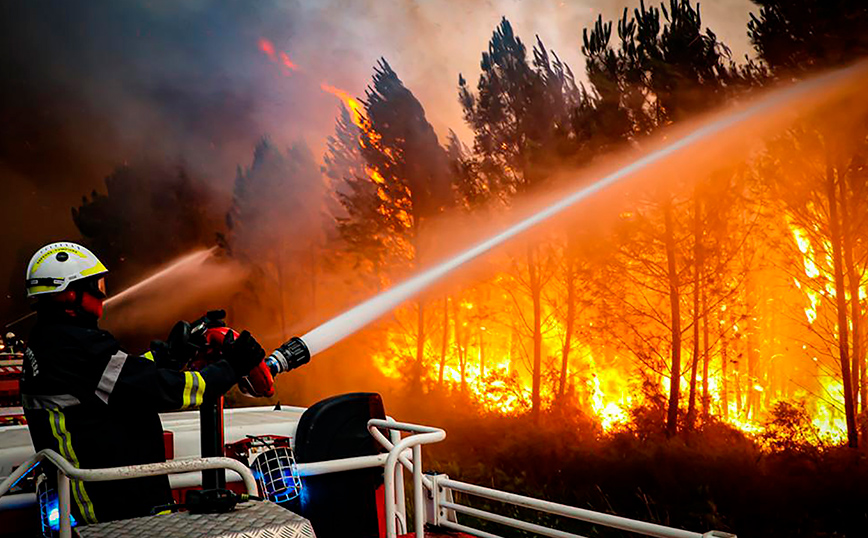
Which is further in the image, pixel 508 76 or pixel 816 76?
pixel 508 76

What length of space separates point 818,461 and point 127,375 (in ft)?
21.6

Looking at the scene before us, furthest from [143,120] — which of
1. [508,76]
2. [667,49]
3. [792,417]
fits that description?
[792,417]

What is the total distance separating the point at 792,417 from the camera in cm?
722

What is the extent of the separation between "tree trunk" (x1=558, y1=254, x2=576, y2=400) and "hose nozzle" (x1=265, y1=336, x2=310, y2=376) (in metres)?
7.34

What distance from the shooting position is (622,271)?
928 cm

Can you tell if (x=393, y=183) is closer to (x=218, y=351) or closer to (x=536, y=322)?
(x=536, y=322)

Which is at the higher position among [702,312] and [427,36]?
[427,36]

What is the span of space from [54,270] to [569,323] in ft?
26.0

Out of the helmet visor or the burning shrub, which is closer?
the helmet visor

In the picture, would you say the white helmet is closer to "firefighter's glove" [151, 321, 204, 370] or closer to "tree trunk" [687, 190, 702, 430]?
"firefighter's glove" [151, 321, 204, 370]

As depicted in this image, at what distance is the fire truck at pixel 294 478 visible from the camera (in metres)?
2.35

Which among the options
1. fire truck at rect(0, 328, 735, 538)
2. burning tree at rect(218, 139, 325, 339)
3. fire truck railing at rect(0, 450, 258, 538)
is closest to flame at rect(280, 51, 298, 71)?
burning tree at rect(218, 139, 325, 339)

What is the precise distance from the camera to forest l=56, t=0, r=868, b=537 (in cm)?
719

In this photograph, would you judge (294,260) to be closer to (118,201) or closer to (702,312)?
(118,201)
